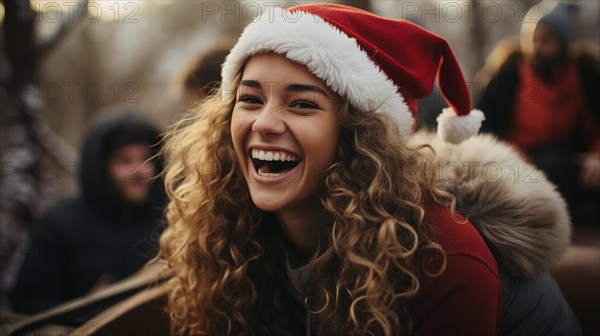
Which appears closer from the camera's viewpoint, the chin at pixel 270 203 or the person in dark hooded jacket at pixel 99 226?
the chin at pixel 270 203

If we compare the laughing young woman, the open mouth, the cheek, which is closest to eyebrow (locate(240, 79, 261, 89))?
the laughing young woman

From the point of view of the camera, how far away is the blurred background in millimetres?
3414

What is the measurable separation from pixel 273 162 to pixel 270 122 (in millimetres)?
210

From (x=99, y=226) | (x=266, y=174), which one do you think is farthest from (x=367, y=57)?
(x=99, y=226)

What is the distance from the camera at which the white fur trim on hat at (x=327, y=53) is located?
5.50 ft

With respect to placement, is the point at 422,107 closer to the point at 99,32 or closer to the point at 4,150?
the point at 4,150

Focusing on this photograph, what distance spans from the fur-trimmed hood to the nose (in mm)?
576

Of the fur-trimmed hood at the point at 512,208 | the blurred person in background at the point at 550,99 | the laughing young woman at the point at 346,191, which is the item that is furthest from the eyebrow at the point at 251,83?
the blurred person in background at the point at 550,99

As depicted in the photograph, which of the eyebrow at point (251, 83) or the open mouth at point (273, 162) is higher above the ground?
the eyebrow at point (251, 83)

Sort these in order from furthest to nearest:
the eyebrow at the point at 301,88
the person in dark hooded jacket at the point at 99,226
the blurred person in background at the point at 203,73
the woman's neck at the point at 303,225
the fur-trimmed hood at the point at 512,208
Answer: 1. the blurred person in background at the point at 203,73
2. the person in dark hooded jacket at the point at 99,226
3. the woman's neck at the point at 303,225
4. the fur-trimmed hood at the point at 512,208
5. the eyebrow at the point at 301,88

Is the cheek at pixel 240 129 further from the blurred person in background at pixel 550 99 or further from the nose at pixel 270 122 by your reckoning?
the blurred person in background at pixel 550 99

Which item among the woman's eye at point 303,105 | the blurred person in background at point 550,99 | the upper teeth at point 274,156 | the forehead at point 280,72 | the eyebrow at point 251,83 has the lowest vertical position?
the blurred person in background at point 550,99

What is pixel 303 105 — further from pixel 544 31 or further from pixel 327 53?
pixel 544 31

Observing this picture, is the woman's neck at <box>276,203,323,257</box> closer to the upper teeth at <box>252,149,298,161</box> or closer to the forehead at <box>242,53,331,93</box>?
the upper teeth at <box>252,149,298,161</box>
